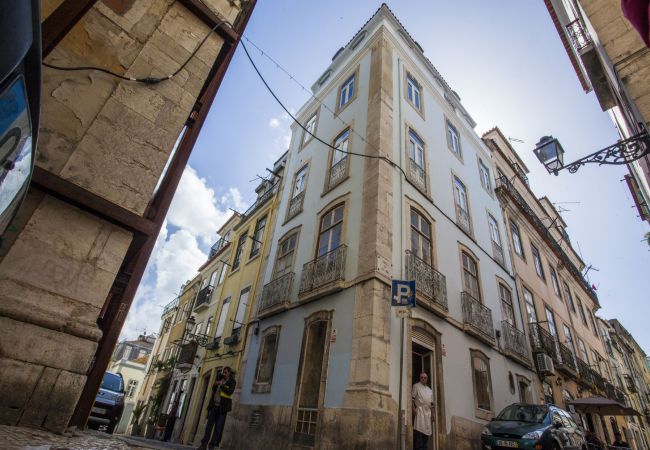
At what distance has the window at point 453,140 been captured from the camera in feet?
50.4

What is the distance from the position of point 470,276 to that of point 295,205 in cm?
735

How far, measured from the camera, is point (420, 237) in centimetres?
1076

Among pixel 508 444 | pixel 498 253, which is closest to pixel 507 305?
pixel 498 253

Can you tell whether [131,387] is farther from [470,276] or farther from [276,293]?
[470,276]

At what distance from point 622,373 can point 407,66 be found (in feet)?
106

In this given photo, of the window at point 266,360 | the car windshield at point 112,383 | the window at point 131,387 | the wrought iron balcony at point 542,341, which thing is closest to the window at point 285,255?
the window at point 266,360

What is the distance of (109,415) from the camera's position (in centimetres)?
837

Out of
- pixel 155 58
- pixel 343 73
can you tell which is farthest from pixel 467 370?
pixel 343 73

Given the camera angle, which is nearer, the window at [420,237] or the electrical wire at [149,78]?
the electrical wire at [149,78]

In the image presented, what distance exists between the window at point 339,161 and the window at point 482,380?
7158mm

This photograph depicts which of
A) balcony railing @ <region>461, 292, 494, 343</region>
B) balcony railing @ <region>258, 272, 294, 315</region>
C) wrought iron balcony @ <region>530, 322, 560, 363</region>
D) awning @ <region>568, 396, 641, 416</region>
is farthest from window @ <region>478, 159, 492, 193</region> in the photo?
balcony railing @ <region>258, 272, 294, 315</region>

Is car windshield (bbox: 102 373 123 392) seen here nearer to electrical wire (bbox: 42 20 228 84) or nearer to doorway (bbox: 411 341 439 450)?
doorway (bbox: 411 341 439 450)

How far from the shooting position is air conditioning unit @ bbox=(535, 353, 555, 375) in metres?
13.5

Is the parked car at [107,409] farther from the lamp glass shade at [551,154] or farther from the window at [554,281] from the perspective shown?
the window at [554,281]
